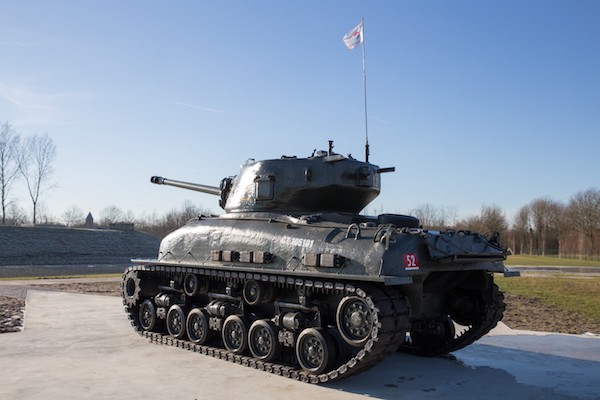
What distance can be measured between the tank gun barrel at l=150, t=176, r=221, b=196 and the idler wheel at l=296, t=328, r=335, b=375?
564 cm

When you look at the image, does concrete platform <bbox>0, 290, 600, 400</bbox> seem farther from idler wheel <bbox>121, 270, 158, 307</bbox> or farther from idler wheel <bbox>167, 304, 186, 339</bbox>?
idler wheel <bbox>121, 270, 158, 307</bbox>

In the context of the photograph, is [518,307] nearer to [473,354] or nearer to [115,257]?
[473,354]

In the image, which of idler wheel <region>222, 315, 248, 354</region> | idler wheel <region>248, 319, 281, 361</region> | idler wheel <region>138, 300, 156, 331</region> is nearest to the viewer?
idler wheel <region>248, 319, 281, 361</region>

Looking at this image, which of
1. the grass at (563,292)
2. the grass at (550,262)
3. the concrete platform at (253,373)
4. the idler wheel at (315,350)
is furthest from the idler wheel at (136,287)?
the grass at (550,262)

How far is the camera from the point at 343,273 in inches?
353

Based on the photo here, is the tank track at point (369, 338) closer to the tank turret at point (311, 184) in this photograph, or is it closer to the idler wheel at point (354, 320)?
the idler wheel at point (354, 320)

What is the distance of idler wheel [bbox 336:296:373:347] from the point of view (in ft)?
28.5

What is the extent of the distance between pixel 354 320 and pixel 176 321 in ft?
17.8

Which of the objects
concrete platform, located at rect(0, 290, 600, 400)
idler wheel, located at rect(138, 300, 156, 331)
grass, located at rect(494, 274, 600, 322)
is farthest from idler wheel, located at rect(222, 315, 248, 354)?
grass, located at rect(494, 274, 600, 322)

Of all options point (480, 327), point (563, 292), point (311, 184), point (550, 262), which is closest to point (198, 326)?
point (311, 184)

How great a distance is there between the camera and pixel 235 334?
36.9 ft

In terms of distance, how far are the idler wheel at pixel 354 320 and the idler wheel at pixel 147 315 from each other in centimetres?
595

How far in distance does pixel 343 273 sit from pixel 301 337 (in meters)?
1.49

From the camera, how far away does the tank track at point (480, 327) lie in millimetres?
11258
